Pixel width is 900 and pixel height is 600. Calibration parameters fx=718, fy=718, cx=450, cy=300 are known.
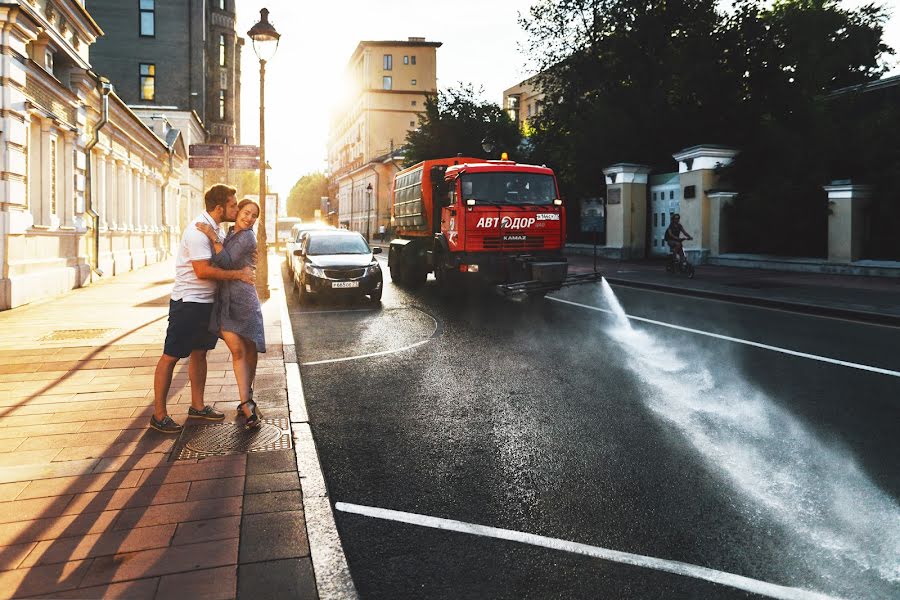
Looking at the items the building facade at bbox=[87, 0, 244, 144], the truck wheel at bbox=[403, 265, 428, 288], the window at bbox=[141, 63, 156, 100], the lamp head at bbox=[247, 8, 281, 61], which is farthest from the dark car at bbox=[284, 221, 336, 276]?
the window at bbox=[141, 63, 156, 100]

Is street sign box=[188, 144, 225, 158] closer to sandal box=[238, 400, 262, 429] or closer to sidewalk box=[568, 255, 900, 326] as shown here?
sandal box=[238, 400, 262, 429]

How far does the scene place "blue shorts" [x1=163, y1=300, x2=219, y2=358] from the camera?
17.5 feet

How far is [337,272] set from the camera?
14328mm

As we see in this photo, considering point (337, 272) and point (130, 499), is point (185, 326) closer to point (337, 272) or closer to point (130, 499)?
point (130, 499)

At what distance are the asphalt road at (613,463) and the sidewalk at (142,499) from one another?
0.89 ft

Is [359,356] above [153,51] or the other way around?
the other way around

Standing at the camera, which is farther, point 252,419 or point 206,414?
point 206,414

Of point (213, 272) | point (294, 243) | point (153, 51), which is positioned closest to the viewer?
point (213, 272)

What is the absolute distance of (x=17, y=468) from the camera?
4438 millimetres

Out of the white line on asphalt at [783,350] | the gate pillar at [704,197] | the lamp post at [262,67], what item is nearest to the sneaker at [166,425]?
the white line on asphalt at [783,350]

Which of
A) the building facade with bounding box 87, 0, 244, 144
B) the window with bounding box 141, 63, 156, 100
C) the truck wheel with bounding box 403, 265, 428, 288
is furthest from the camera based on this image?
the window with bounding box 141, 63, 156, 100

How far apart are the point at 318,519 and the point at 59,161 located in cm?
1551

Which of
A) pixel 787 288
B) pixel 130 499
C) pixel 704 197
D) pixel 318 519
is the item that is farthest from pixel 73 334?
pixel 704 197

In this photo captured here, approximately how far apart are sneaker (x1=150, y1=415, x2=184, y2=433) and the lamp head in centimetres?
1145
